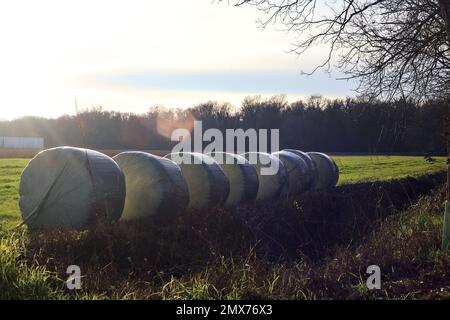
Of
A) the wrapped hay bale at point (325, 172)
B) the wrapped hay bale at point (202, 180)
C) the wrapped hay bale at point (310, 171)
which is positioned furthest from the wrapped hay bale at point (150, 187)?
the wrapped hay bale at point (325, 172)

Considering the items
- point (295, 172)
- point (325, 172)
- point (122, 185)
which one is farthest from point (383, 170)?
point (122, 185)

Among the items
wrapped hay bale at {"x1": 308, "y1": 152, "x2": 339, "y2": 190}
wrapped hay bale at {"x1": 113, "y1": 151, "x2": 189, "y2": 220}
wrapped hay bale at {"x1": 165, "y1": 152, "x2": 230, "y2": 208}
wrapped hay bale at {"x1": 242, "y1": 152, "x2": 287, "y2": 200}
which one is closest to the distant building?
wrapped hay bale at {"x1": 308, "y1": 152, "x2": 339, "y2": 190}

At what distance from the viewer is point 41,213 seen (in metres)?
10.3

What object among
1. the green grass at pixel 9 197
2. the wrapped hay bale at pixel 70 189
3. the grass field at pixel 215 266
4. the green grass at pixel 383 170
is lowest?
the green grass at pixel 383 170

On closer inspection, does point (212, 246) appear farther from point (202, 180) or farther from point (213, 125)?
point (213, 125)

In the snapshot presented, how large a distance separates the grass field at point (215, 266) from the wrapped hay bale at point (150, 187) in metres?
0.66

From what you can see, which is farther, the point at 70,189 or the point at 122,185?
the point at 122,185

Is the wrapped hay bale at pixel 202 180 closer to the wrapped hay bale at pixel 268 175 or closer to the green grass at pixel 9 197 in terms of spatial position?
the wrapped hay bale at pixel 268 175

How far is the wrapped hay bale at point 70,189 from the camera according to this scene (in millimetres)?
10133

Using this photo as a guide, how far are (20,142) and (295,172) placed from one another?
180ft

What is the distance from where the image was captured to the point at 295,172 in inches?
696

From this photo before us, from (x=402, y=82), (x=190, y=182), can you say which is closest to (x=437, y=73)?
(x=402, y=82)

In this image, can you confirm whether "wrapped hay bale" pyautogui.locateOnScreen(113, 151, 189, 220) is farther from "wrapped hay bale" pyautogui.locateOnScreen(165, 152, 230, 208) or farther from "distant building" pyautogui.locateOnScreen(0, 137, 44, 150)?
"distant building" pyautogui.locateOnScreen(0, 137, 44, 150)
